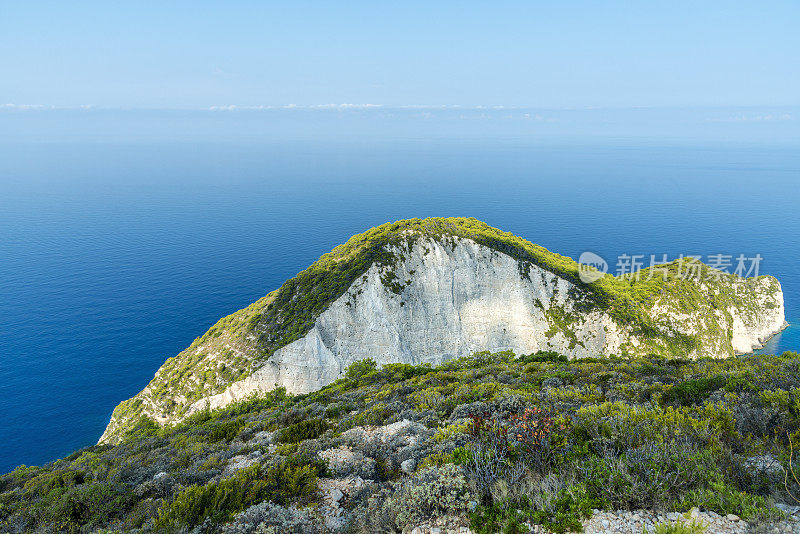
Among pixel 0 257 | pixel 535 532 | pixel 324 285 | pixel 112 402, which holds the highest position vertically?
pixel 535 532

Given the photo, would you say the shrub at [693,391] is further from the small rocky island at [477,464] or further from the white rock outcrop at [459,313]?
the white rock outcrop at [459,313]

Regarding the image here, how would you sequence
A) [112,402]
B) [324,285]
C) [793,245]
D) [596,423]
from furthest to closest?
1. [793,245]
2. [112,402]
3. [324,285]
4. [596,423]

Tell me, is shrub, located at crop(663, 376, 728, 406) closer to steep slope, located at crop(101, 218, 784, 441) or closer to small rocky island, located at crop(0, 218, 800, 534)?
small rocky island, located at crop(0, 218, 800, 534)

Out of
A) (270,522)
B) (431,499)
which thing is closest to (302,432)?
(270,522)

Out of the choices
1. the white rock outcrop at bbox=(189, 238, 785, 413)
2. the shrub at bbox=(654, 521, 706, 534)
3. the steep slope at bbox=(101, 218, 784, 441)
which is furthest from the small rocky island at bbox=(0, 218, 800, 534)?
the white rock outcrop at bbox=(189, 238, 785, 413)

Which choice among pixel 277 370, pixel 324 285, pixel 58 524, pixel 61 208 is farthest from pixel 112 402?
pixel 61 208

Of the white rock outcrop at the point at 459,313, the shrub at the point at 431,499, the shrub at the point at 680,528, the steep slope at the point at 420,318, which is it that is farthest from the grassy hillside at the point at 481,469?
the white rock outcrop at the point at 459,313

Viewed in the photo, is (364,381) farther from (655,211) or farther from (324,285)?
(655,211)
